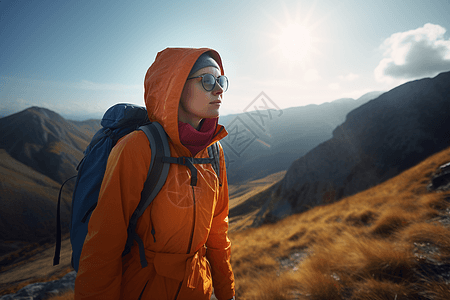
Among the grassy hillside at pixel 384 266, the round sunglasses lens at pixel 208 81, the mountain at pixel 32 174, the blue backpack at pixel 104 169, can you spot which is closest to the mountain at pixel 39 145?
the mountain at pixel 32 174

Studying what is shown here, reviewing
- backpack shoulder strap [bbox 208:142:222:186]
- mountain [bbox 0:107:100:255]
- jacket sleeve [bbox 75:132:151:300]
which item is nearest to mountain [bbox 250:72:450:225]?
backpack shoulder strap [bbox 208:142:222:186]

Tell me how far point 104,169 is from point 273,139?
6643 inches

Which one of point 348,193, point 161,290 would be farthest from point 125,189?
point 348,193

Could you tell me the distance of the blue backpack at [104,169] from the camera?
145cm

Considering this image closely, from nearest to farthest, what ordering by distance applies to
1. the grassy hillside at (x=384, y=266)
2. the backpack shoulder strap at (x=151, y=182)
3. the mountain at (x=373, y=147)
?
the backpack shoulder strap at (x=151, y=182) → the grassy hillside at (x=384, y=266) → the mountain at (x=373, y=147)

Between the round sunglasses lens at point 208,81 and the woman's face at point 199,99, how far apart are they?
3cm

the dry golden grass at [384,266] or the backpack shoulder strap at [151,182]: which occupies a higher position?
the backpack shoulder strap at [151,182]

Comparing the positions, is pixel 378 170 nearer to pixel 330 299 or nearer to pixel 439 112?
pixel 439 112

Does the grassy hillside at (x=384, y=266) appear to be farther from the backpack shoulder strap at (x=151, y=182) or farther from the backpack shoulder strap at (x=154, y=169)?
the backpack shoulder strap at (x=154, y=169)

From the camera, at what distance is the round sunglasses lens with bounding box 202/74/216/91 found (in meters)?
1.73

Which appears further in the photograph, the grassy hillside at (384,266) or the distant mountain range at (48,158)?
the distant mountain range at (48,158)

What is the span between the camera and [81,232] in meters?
1.54

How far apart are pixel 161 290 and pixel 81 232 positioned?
2.84ft

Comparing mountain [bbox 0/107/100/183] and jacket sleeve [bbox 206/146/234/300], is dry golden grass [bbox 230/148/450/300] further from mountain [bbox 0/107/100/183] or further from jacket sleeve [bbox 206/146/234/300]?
mountain [bbox 0/107/100/183]
